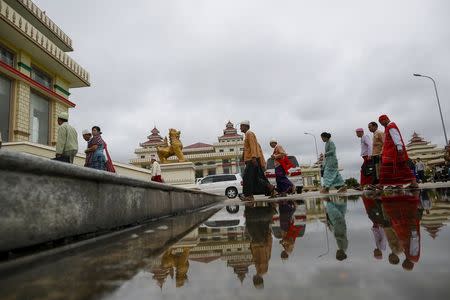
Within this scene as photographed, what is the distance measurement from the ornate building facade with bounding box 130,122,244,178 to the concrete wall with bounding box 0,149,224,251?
189 feet

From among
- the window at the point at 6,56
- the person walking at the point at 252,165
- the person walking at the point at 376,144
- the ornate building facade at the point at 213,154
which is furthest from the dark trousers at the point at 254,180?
the ornate building facade at the point at 213,154

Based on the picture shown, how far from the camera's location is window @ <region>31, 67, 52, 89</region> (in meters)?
16.2

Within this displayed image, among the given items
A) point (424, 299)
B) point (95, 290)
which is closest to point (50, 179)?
point (95, 290)

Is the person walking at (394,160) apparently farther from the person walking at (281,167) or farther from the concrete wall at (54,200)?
the concrete wall at (54,200)

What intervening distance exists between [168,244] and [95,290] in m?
0.84

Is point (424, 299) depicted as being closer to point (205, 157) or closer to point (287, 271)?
point (287, 271)

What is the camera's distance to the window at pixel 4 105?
1388 cm

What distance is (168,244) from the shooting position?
1.62m

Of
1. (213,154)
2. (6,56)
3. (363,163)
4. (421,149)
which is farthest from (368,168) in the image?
(421,149)

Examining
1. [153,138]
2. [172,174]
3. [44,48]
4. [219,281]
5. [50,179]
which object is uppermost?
[153,138]

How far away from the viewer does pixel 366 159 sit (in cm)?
766

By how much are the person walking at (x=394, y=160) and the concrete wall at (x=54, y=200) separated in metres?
5.12

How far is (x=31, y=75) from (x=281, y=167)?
14154 mm

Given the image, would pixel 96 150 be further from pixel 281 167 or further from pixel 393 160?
pixel 393 160
